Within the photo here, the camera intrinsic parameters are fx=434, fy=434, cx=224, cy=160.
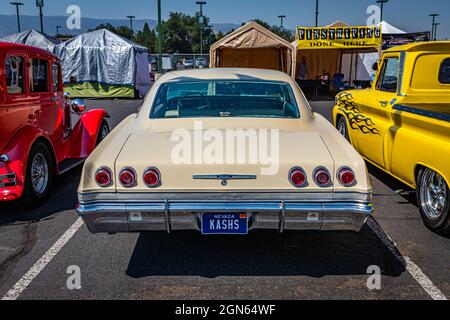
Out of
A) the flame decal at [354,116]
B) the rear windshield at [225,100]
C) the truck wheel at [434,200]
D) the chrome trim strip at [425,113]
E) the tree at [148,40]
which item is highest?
the tree at [148,40]

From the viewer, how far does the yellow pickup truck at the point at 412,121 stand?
13.4ft

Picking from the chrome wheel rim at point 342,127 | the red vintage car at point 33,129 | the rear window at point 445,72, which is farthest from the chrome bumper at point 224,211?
the chrome wheel rim at point 342,127

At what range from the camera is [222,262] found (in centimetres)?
365

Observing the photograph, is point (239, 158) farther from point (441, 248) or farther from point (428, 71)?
point (428, 71)

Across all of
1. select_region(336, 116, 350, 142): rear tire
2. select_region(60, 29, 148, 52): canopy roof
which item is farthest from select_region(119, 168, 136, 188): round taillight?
select_region(60, 29, 148, 52): canopy roof

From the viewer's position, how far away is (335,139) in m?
3.61

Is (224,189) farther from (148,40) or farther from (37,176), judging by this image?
(148,40)

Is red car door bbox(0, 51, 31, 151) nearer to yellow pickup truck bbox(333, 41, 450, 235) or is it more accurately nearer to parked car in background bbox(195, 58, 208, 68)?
yellow pickup truck bbox(333, 41, 450, 235)

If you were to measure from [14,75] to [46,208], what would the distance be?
1579mm

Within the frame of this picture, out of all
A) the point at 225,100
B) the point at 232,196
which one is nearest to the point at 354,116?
the point at 225,100

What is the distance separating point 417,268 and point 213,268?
1664 millimetres

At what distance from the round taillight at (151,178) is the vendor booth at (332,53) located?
14.9m

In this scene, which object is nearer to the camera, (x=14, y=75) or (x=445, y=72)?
(x=14, y=75)

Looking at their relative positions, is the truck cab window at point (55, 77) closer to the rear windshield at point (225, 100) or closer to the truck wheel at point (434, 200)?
the rear windshield at point (225, 100)
